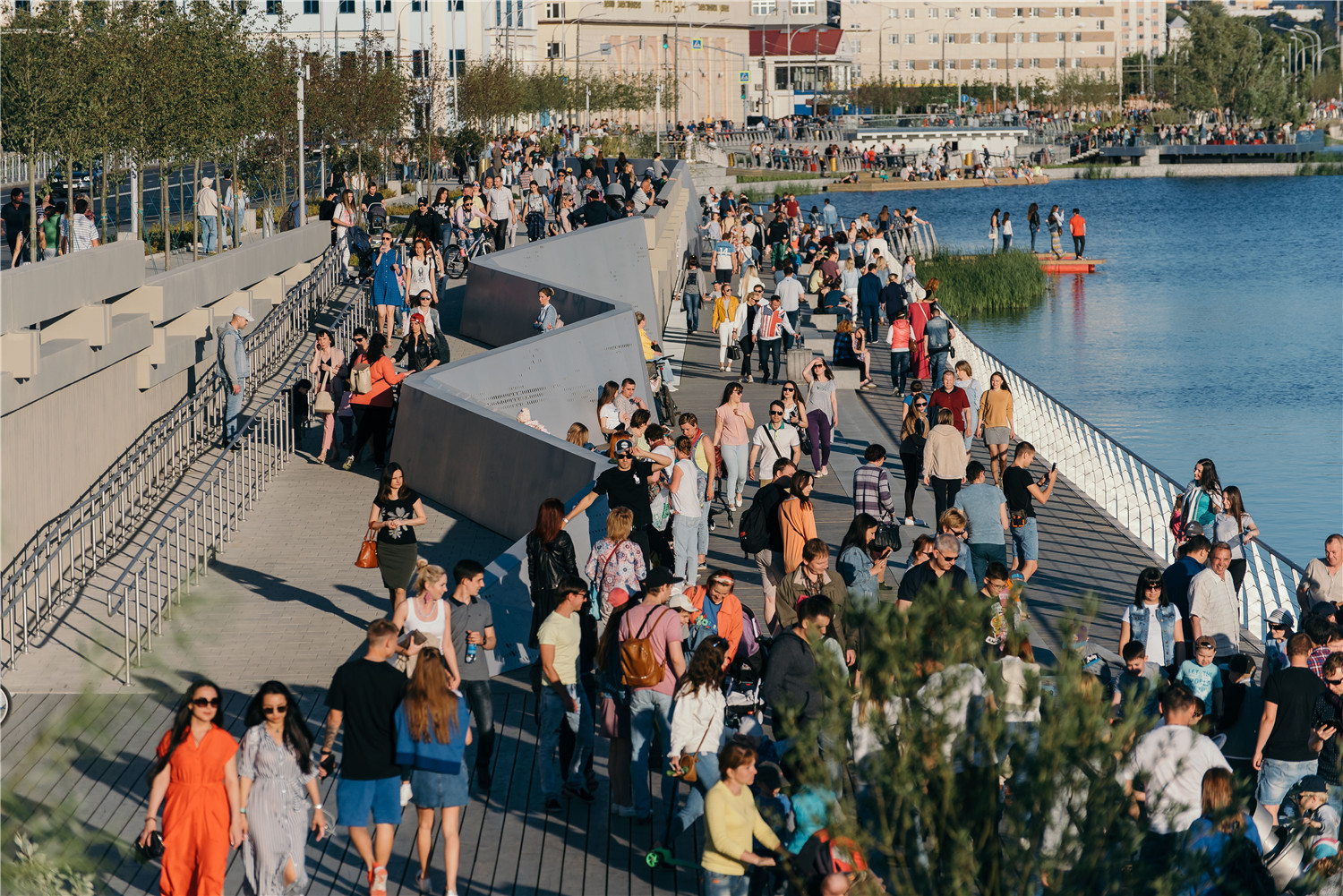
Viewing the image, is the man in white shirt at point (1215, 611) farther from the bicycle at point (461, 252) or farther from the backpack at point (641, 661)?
the bicycle at point (461, 252)

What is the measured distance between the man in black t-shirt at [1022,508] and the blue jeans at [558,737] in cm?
495

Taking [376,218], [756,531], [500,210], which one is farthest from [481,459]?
[376,218]

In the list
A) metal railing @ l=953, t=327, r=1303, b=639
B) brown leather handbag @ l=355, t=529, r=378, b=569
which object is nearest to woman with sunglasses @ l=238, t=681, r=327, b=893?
brown leather handbag @ l=355, t=529, r=378, b=569

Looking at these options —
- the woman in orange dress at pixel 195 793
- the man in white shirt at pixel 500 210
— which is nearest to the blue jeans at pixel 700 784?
the woman in orange dress at pixel 195 793

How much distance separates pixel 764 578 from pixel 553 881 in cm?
406

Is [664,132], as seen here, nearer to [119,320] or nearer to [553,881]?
[119,320]

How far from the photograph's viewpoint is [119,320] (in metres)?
18.5

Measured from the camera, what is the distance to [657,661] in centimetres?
838

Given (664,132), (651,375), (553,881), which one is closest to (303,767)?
(553,881)

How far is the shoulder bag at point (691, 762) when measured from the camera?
26.0ft

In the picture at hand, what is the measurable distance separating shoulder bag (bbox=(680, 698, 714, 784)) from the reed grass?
3471cm

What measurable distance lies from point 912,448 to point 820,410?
67.5 inches

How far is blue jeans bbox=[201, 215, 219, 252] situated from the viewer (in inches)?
1073

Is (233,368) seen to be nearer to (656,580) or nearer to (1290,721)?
(656,580)
